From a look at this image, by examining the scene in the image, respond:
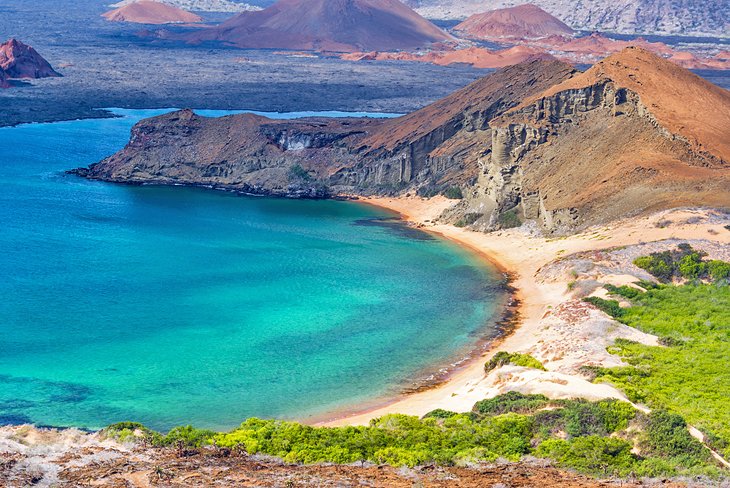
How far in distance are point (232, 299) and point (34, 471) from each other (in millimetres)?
33224

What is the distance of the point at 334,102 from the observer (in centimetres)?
18662

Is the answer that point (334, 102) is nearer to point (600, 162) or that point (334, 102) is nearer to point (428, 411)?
point (600, 162)

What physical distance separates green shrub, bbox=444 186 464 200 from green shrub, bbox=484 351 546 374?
4756 cm

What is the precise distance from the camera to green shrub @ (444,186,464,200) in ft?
329

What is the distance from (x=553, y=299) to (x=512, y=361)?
56.5 ft

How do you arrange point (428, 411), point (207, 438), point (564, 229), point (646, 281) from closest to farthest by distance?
point (207, 438), point (428, 411), point (646, 281), point (564, 229)

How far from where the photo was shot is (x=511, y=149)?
9350cm

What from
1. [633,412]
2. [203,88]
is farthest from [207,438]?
[203,88]

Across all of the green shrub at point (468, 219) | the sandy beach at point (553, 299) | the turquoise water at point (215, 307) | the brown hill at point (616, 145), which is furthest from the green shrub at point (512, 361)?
the green shrub at point (468, 219)

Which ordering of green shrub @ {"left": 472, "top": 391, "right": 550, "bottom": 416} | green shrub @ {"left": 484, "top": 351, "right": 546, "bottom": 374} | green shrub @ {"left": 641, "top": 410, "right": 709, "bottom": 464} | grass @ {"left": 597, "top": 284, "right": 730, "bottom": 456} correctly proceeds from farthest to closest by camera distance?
green shrub @ {"left": 484, "top": 351, "right": 546, "bottom": 374}, grass @ {"left": 597, "top": 284, "right": 730, "bottom": 456}, green shrub @ {"left": 472, "top": 391, "right": 550, "bottom": 416}, green shrub @ {"left": 641, "top": 410, "right": 709, "bottom": 464}

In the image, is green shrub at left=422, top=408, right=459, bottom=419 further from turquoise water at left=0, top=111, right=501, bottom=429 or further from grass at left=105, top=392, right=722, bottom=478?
turquoise water at left=0, top=111, right=501, bottom=429

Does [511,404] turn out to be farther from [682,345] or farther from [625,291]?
[625,291]

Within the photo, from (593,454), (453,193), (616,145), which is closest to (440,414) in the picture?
(593,454)

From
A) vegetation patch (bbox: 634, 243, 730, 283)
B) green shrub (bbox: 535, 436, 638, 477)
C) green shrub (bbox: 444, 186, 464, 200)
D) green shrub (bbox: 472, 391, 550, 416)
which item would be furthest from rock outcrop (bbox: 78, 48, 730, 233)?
green shrub (bbox: 535, 436, 638, 477)
